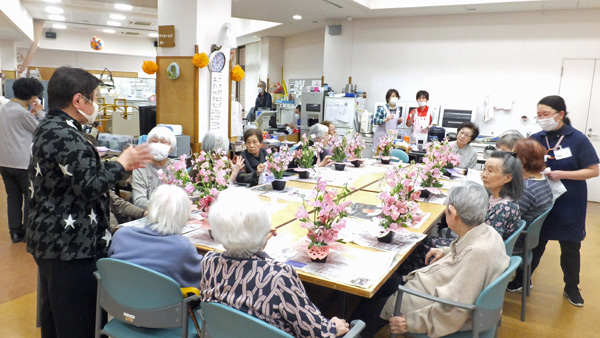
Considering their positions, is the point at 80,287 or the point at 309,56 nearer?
the point at 80,287

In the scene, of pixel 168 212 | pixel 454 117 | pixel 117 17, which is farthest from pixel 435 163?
pixel 117 17

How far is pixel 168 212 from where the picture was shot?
1918 mm

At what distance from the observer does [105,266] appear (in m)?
1.74

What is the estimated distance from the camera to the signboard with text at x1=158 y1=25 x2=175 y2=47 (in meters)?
5.69

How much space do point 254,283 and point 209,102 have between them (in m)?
4.82

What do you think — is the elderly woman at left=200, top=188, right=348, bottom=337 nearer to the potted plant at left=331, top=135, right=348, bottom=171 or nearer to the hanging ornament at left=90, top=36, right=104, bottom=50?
the potted plant at left=331, top=135, right=348, bottom=171

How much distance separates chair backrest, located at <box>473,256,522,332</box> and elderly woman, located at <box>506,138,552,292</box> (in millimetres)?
1251

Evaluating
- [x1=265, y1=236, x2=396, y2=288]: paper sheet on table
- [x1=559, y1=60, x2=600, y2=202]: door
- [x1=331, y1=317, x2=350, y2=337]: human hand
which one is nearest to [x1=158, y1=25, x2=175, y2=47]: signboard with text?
[x1=265, y1=236, x2=396, y2=288]: paper sheet on table

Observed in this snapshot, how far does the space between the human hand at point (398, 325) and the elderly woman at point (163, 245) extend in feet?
3.11

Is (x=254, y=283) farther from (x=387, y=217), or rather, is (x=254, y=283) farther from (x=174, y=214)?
(x=387, y=217)

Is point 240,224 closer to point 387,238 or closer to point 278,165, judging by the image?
point 387,238

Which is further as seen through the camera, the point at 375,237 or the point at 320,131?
the point at 320,131

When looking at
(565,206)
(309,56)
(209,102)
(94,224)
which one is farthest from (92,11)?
(565,206)

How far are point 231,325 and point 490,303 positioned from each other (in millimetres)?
1150
